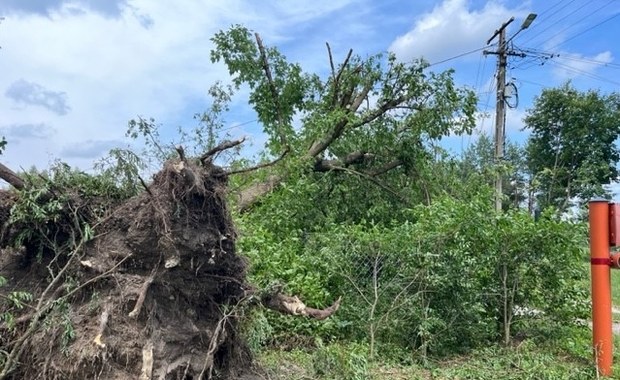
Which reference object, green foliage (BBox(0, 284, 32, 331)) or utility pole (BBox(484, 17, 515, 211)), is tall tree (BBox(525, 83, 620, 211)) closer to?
utility pole (BBox(484, 17, 515, 211))

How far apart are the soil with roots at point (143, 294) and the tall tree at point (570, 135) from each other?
66.4 feet

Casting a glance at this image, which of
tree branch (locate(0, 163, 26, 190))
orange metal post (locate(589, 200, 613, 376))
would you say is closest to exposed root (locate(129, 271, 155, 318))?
tree branch (locate(0, 163, 26, 190))

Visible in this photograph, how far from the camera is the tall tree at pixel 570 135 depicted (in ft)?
73.3

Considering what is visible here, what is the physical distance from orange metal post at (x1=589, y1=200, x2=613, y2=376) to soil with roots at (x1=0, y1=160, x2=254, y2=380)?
3.27 m

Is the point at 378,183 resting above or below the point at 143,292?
above

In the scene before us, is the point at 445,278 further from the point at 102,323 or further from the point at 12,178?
the point at 12,178

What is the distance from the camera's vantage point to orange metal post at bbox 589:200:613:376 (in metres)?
4.95

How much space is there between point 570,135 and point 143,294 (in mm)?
23269

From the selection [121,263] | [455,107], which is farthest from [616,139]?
[121,263]

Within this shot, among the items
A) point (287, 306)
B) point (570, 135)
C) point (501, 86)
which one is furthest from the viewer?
point (570, 135)

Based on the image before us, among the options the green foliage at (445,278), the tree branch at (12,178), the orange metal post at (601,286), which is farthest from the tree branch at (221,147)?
the orange metal post at (601,286)

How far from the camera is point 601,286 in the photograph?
4.96 meters

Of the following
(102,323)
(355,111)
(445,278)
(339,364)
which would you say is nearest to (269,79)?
(355,111)

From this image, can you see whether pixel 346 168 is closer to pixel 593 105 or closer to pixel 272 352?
pixel 272 352
